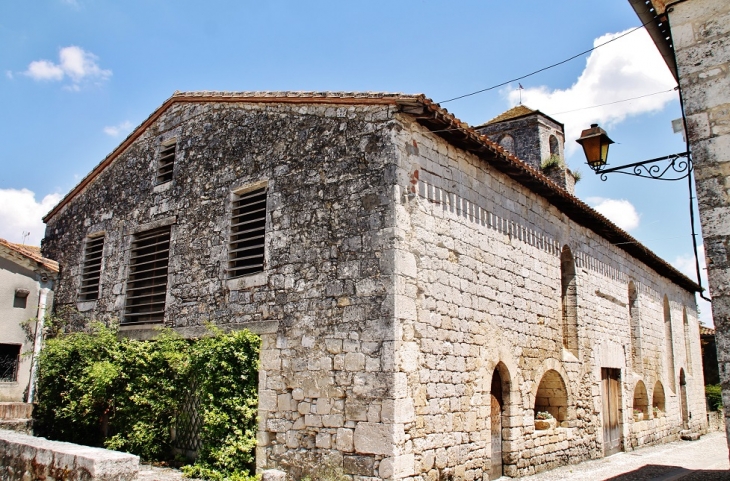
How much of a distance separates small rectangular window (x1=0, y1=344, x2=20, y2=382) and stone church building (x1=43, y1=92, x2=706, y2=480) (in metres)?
1.35

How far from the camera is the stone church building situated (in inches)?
294

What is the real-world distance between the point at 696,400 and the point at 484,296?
15033mm

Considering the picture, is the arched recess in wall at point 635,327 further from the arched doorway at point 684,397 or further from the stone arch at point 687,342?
the stone arch at point 687,342

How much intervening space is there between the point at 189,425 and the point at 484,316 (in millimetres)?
5064

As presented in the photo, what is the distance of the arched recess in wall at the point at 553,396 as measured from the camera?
1089 cm

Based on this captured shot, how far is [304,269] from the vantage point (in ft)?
26.8

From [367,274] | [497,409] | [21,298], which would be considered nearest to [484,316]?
[497,409]

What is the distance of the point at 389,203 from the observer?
751 cm

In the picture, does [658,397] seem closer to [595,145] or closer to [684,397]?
[684,397]

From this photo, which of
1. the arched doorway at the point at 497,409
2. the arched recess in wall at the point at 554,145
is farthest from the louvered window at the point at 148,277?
the arched recess in wall at the point at 554,145

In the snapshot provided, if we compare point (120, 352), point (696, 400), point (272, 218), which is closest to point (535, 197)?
point (272, 218)

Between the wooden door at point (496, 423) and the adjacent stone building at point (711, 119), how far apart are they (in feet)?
16.0

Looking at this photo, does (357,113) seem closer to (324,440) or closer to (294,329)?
(294,329)

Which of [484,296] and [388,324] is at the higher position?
[484,296]
